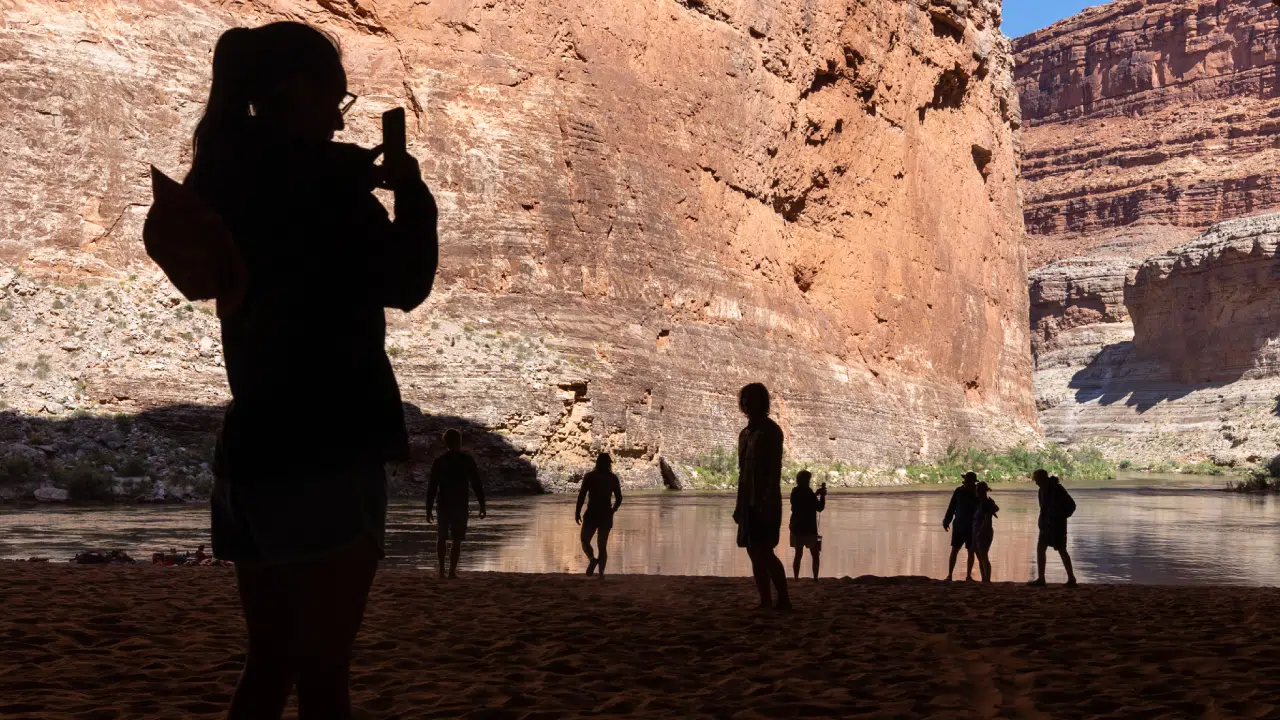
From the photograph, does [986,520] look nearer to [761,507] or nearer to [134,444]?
[761,507]

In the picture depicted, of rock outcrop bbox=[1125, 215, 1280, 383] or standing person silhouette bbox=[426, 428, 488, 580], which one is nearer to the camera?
standing person silhouette bbox=[426, 428, 488, 580]

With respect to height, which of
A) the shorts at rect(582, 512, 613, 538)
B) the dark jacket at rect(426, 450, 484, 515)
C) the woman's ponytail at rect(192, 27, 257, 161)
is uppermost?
the woman's ponytail at rect(192, 27, 257, 161)

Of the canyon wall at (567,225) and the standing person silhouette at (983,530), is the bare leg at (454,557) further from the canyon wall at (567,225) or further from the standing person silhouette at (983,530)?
the canyon wall at (567,225)

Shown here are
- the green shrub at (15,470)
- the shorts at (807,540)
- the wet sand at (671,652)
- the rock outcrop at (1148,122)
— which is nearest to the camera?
the wet sand at (671,652)

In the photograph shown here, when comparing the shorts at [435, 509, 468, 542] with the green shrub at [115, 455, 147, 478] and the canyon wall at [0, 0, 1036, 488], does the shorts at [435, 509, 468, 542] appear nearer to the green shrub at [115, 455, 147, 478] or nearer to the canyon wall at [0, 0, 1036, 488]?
the green shrub at [115, 455, 147, 478]

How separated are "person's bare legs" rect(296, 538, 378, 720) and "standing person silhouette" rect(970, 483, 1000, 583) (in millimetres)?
11884

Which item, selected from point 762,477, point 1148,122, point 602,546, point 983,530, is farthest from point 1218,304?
point 762,477

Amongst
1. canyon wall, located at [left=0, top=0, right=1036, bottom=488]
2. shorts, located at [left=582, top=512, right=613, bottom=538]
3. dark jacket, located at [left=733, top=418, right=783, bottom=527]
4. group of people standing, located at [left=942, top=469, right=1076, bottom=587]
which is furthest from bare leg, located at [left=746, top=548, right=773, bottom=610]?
canyon wall, located at [left=0, top=0, right=1036, bottom=488]

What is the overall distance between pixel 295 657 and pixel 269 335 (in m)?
0.63

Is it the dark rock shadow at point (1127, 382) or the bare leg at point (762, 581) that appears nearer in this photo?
the bare leg at point (762, 581)

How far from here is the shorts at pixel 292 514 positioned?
7.98 ft

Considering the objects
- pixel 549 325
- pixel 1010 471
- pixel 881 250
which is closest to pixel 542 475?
pixel 549 325

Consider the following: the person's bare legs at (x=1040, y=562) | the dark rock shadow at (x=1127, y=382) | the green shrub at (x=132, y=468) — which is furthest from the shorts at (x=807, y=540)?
the dark rock shadow at (x=1127, y=382)

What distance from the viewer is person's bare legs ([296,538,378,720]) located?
2459mm
